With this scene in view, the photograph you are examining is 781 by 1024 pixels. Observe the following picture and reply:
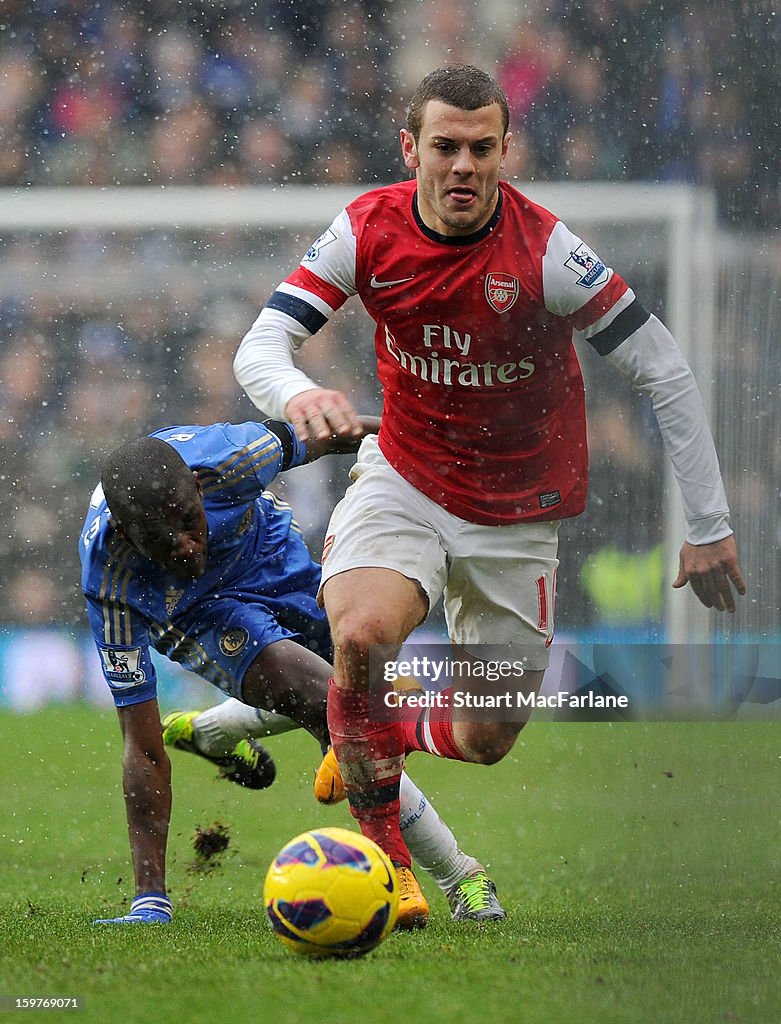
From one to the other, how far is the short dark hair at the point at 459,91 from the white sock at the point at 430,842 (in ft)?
5.27

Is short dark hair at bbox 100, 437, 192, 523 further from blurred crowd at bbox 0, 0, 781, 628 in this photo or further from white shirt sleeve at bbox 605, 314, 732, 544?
blurred crowd at bbox 0, 0, 781, 628

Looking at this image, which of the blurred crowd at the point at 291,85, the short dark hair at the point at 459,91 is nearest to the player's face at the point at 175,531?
the short dark hair at the point at 459,91

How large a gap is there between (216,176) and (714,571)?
411cm

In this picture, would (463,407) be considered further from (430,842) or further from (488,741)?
(430,842)

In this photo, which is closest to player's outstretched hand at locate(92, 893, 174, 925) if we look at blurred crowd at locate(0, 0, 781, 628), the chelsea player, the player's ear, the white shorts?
the chelsea player

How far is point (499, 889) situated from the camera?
4.19m

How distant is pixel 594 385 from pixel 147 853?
2384 mm

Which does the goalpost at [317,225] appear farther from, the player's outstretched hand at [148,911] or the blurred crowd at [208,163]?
the player's outstretched hand at [148,911]

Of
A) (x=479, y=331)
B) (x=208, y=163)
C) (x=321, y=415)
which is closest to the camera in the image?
(x=321, y=415)

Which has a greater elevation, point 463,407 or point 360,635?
point 463,407

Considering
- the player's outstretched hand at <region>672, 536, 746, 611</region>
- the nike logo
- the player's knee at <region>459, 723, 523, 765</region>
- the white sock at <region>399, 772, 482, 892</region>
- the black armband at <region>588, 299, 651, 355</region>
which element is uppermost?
the nike logo

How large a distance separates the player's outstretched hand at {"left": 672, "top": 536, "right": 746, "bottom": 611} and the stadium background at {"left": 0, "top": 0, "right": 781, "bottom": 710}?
4.69ft

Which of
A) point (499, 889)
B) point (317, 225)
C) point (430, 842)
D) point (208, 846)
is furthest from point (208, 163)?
point (430, 842)

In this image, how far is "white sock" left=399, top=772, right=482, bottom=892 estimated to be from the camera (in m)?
3.64
